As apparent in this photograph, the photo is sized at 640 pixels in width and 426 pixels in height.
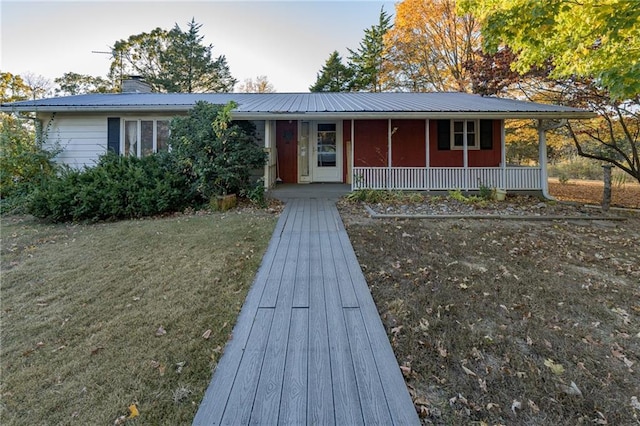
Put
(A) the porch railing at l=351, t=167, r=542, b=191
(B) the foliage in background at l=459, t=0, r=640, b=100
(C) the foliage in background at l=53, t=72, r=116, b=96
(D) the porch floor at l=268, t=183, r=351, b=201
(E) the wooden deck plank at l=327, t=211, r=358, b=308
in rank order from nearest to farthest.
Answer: (E) the wooden deck plank at l=327, t=211, r=358, b=308
(B) the foliage in background at l=459, t=0, r=640, b=100
(D) the porch floor at l=268, t=183, r=351, b=201
(A) the porch railing at l=351, t=167, r=542, b=191
(C) the foliage in background at l=53, t=72, r=116, b=96

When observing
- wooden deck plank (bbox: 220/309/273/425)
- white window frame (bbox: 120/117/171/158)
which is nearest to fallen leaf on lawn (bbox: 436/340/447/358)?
wooden deck plank (bbox: 220/309/273/425)

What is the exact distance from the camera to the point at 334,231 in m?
5.93

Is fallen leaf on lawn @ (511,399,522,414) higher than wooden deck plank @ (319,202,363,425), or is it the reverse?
wooden deck plank @ (319,202,363,425)

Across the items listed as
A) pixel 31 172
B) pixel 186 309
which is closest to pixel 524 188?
pixel 186 309

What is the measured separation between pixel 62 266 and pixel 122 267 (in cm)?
90

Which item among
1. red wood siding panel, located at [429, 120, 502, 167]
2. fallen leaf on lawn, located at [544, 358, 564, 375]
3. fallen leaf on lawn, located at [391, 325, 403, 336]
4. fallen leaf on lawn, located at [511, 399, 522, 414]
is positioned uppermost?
red wood siding panel, located at [429, 120, 502, 167]

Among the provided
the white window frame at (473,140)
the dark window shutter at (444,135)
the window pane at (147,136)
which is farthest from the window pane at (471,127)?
the window pane at (147,136)

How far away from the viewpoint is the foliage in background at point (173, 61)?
27.6 m

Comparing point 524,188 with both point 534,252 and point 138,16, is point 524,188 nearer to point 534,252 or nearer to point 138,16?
point 534,252

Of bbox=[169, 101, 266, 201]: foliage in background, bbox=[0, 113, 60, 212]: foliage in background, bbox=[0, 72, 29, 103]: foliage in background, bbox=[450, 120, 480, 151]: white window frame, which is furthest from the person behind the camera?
bbox=[0, 72, 29, 103]: foliage in background

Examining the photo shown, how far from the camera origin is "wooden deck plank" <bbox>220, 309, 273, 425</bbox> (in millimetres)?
1891

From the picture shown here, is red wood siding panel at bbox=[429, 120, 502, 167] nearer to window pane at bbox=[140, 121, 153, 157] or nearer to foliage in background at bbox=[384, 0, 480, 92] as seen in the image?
foliage in background at bbox=[384, 0, 480, 92]

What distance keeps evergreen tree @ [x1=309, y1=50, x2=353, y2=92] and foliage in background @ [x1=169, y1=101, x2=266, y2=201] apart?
19.8m

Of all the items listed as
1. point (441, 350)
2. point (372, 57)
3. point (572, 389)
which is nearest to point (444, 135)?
point (441, 350)
